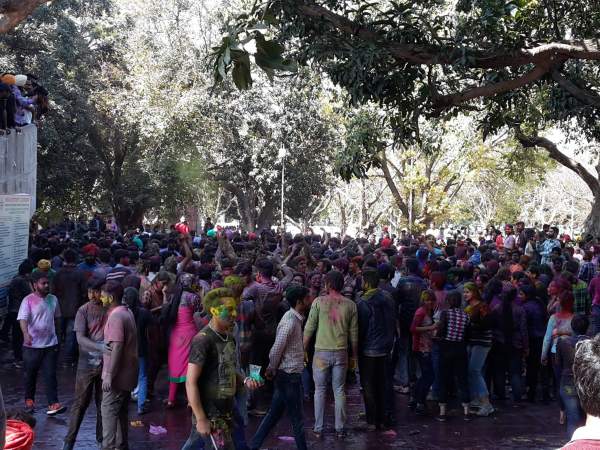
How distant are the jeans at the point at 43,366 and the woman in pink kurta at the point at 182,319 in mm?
1371

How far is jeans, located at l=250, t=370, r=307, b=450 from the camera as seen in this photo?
24.4 feet

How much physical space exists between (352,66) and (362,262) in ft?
13.0

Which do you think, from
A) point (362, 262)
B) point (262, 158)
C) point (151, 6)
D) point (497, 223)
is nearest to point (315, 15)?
point (362, 262)

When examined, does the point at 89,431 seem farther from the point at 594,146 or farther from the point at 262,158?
the point at 262,158

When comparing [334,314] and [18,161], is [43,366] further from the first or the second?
[18,161]

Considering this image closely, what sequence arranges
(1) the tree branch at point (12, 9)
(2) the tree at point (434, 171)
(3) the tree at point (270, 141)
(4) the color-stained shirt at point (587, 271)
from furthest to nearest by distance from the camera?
1. (3) the tree at point (270, 141)
2. (2) the tree at point (434, 171)
3. (4) the color-stained shirt at point (587, 271)
4. (1) the tree branch at point (12, 9)

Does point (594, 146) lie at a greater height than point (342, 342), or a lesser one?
greater

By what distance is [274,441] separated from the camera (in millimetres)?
8508

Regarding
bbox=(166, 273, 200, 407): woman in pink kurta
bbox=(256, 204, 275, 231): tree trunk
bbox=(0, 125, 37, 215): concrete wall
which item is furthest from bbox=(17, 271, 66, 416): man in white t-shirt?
bbox=(256, 204, 275, 231): tree trunk

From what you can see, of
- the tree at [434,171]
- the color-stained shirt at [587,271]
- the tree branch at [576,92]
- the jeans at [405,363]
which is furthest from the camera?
the tree at [434,171]

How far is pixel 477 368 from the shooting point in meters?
9.74

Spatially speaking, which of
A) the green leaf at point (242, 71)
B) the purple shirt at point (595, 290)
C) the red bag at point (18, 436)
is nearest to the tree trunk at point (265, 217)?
the purple shirt at point (595, 290)

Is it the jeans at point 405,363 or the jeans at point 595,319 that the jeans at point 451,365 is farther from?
the jeans at point 595,319

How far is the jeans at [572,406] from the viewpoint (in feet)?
23.3
